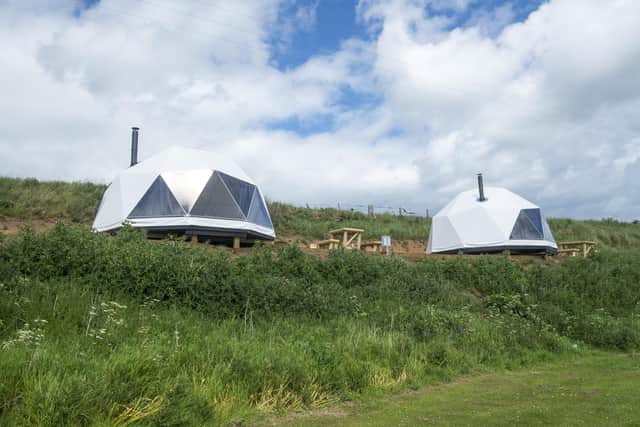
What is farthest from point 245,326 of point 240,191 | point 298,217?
point 298,217

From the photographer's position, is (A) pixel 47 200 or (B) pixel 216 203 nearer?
(B) pixel 216 203

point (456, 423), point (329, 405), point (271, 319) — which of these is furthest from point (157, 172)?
point (456, 423)

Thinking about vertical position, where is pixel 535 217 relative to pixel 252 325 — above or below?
above

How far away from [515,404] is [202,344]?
390 centimetres

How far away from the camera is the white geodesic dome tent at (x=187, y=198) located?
16.5m

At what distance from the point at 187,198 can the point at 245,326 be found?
9395 mm

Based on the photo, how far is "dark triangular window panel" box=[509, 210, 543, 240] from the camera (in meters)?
23.6

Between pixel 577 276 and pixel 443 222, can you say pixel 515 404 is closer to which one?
pixel 577 276

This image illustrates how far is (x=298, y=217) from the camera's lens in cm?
3478

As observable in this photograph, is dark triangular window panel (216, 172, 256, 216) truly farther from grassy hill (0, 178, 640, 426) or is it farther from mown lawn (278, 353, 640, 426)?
mown lawn (278, 353, 640, 426)

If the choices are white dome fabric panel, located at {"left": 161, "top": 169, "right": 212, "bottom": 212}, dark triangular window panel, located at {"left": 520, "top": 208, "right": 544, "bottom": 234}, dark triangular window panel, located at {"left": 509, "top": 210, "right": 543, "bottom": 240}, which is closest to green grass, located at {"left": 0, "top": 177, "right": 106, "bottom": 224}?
white dome fabric panel, located at {"left": 161, "top": 169, "right": 212, "bottom": 212}

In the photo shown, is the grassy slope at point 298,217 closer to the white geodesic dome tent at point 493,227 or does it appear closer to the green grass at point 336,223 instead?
the green grass at point 336,223

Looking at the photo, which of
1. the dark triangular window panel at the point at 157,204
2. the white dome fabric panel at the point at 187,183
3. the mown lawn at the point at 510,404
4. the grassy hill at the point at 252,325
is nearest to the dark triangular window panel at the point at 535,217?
the grassy hill at the point at 252,325

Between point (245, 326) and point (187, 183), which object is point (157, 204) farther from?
point (245, 326)
